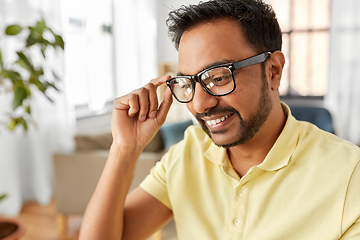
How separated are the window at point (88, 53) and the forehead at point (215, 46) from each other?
2.97 metres

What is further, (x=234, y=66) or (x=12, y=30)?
(x=12, y=30)

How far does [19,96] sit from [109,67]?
3324 mm

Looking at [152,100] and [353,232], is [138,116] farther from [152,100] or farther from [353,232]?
[353,232]

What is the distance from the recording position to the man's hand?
109 cm

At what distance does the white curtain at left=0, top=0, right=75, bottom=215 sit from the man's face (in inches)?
94.1

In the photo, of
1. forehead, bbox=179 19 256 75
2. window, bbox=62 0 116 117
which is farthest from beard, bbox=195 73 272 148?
window, bbox=62 0 116 117

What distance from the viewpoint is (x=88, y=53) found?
4070 millimetres

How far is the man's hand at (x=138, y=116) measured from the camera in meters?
1.09

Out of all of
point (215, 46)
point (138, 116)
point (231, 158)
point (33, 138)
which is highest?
point (215, 46)

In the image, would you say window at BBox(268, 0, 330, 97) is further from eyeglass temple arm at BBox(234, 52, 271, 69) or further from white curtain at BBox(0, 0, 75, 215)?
eyeglass temple arm at BBox(234, 52, 271, 69)

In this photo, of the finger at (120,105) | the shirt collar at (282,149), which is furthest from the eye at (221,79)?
the finger at (120,105)

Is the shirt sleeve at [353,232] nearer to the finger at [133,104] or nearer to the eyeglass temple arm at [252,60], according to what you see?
the eyeglass temple arm at [252,60]

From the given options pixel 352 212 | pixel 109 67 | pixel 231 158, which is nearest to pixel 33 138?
pixel 109 67

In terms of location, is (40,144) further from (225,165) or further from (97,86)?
(225,165)
